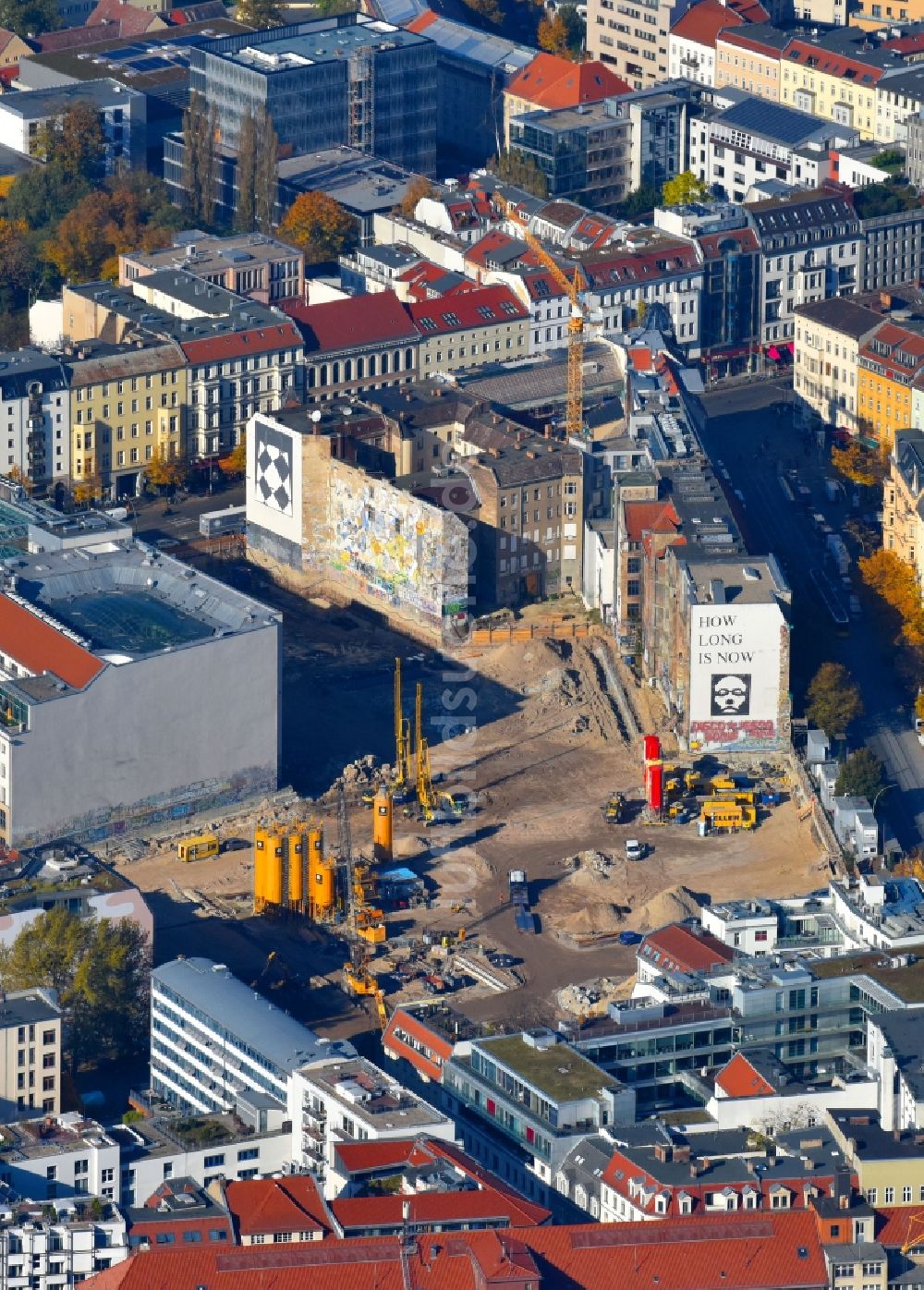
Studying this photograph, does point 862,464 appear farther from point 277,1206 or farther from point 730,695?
point 277,1206

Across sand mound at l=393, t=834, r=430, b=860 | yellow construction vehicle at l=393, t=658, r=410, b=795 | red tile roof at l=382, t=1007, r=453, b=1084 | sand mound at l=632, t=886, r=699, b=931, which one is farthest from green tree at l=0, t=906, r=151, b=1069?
yellow construction vehicle at l=393, t=658, r=410, b=795

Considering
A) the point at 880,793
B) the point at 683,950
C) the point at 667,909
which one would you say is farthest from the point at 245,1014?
the point at 880,793

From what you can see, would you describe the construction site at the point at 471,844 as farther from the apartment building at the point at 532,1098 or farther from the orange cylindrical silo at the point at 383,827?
the apartment building at the point at 532,1098

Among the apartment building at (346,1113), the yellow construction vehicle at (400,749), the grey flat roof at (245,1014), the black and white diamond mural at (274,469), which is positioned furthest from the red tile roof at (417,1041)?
the black and white diamond mural at (274,469)

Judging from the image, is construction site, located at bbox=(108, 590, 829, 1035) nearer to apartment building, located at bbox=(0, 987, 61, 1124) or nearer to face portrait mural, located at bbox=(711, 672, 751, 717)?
face portrait mural, located at bbox=(711, 672, 751, 717)

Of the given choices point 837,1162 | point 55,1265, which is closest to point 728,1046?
point 837,1162

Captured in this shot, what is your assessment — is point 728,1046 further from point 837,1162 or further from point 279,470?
point 279,470
